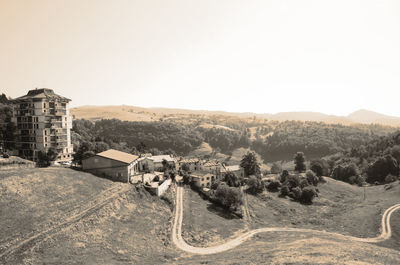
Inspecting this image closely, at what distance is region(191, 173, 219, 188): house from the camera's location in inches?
2881

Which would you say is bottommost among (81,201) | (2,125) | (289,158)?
(289,158)

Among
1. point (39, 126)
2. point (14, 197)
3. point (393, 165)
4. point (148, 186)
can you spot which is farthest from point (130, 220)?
point (393, 165)

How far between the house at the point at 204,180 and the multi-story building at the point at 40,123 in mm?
42386

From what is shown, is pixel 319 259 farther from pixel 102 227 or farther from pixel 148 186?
pixel 148 186

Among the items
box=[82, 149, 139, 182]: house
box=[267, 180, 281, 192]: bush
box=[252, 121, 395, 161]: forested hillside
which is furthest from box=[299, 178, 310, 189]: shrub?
box=[252, 121, 395, 161]: forested hillside

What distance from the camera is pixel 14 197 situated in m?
37.2

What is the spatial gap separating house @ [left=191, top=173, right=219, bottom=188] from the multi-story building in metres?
42.4

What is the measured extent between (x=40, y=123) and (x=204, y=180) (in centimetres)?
5222

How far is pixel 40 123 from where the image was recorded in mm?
71000

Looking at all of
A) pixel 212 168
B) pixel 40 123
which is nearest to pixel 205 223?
pixel 212 168

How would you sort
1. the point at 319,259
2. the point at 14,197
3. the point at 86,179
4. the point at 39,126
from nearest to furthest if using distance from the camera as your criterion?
the point at 319,259 < the point at 14,197 < the point at 86,179 < the point at 39,126

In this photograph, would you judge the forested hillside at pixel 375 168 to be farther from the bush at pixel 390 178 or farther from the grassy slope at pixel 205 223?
the grassy slope at pixel 205 223

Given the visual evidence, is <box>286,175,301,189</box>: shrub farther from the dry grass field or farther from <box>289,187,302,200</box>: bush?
the dry grass field

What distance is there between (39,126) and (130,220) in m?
47.5
